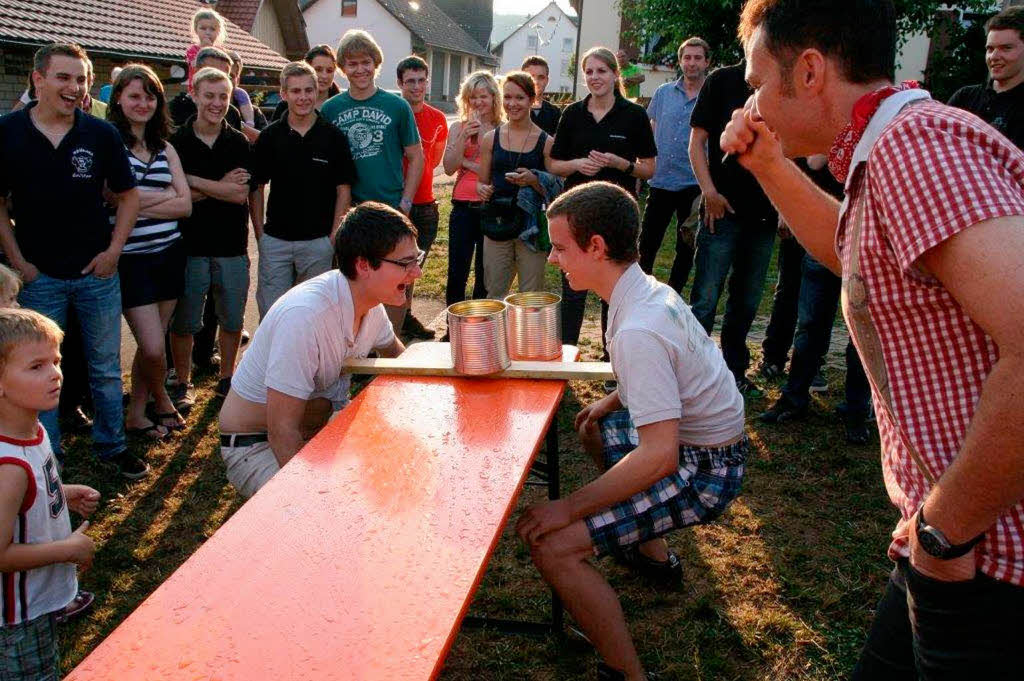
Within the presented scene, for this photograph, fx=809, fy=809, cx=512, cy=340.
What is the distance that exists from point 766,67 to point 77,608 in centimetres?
308

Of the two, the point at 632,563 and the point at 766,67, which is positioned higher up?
the point at 766,67

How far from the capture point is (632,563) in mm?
3422

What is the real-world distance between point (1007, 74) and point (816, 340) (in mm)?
1769

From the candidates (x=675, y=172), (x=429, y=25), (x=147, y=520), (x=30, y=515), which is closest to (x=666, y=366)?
(x=30, y=515)

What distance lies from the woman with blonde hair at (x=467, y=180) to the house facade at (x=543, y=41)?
67.3 meters

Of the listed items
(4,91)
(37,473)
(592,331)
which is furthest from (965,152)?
(4,91)

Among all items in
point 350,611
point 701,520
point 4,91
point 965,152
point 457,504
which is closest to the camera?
point 965,152

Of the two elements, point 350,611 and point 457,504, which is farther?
point 457,504

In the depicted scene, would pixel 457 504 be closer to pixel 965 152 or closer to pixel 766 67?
pixel 766 67

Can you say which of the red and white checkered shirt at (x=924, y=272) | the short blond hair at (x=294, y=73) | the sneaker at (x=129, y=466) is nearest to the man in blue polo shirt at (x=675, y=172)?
the short blond hair at (x=294, y=73)

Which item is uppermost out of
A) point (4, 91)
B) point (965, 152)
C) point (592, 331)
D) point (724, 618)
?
point (4, 91)

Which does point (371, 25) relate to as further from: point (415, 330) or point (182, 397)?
point (182, 397)

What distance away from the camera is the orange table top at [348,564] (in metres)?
1.48

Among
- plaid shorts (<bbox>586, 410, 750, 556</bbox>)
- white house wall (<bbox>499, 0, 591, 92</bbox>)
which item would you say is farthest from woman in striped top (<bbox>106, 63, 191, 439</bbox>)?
white house wall (<bbox>499, 0, 591, 92</bbox>)
